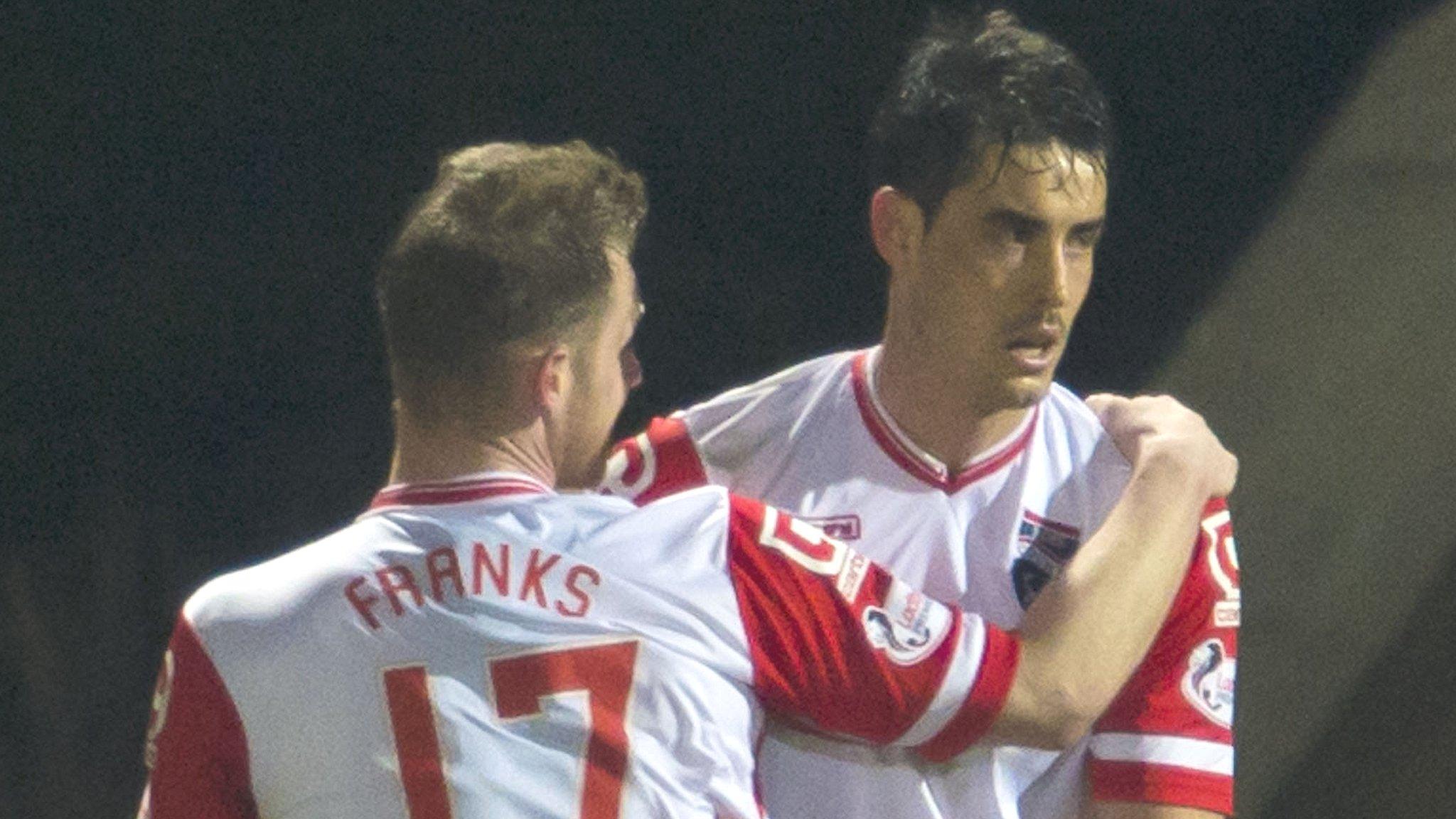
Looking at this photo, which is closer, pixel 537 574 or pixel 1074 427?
pixel 537 574

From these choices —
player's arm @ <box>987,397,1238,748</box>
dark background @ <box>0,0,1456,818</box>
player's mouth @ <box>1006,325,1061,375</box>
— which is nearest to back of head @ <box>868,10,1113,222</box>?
player's mouth @ <box>1006,325,1061,375</box>

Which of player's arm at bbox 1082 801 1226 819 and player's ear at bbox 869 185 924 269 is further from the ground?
player's ear at bbox 869 185 924 269

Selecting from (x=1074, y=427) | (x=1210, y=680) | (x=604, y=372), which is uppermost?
(x=604, y=372)

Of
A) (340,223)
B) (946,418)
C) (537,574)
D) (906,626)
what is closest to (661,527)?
(537,574)

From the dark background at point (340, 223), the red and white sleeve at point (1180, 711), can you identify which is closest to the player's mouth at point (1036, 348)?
the red and white sleeve at point (1180, 711)

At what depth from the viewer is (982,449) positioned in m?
2.11

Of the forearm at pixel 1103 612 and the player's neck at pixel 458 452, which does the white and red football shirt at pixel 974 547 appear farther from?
the player's neck at pixel 458 452

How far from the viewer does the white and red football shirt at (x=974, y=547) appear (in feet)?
6.56

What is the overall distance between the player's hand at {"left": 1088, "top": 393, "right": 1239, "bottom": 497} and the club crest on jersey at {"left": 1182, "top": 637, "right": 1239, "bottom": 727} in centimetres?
14

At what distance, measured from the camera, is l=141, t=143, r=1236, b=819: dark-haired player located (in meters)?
1.74

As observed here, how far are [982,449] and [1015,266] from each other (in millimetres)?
181

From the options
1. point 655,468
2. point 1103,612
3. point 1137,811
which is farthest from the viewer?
point 655,468

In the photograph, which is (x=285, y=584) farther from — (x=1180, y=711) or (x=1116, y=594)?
(x=1180, y=711)

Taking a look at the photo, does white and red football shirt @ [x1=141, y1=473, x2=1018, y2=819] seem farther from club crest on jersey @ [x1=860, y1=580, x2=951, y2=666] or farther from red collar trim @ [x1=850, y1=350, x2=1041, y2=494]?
red collar trim @ [x1=850, y1=350, x2=1041, y2=494]
